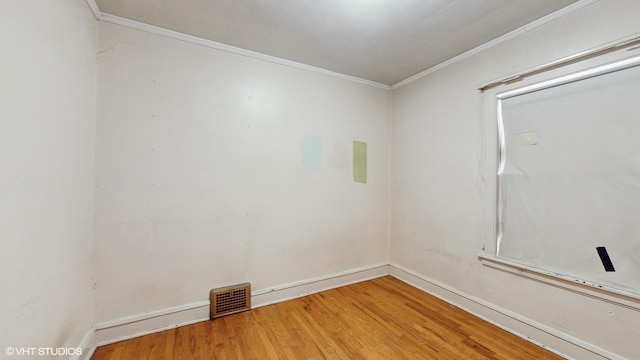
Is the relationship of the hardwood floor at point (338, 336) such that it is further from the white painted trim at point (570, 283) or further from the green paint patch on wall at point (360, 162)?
the green paint patch on wall at point (360, 162)

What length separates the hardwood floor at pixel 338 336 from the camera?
178cm

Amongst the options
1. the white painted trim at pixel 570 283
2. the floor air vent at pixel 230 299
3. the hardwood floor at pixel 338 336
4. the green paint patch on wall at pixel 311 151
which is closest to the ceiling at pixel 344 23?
the green paint patch on wall at pixel 311 151

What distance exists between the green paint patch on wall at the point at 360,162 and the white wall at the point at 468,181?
0.44 metres

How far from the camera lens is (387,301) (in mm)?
2564

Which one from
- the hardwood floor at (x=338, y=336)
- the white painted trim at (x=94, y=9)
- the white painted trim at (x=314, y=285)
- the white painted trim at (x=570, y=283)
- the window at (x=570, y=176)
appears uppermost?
the white painted trim at (x=94, y=9)

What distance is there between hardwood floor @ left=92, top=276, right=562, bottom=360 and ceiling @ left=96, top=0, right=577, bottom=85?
2.50m

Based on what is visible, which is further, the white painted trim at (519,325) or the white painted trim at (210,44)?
the white painted trim at (210,44)

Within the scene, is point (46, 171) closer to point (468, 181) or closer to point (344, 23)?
point (344, 23)

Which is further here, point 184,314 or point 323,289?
point 323,289

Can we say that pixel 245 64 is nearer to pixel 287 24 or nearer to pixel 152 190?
A: pixel 287 24

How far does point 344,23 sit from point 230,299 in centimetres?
258

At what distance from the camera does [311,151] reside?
275 cm

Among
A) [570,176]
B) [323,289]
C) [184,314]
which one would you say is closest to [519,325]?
[570,176]

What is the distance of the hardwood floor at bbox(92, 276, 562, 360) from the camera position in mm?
1781
